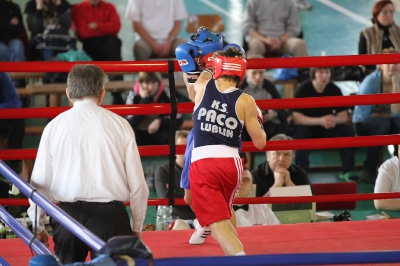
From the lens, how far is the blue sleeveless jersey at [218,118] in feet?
12.9

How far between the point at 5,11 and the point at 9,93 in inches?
86.4

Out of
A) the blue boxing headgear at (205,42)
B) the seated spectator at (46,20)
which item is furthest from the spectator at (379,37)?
the blue boxing headgear at (205,42)

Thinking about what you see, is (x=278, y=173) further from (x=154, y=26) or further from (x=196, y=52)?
(x=154, y=26)

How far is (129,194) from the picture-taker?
361 centimetres

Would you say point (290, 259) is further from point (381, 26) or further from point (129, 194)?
point (381, 26)

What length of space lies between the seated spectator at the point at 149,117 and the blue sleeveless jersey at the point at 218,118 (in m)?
4.52

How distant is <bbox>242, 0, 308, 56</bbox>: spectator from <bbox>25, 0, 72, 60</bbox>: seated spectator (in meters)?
2.40

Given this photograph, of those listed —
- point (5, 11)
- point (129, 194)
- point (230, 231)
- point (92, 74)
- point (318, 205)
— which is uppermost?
point (5, 11)

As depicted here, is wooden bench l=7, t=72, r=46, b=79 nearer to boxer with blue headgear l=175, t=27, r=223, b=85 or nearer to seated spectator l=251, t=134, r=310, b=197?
seated spectator l=251, t=134, r=310, b=197

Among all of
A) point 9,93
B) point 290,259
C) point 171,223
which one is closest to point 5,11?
point 9,93

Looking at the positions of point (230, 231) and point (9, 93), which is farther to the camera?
point (9, 93)

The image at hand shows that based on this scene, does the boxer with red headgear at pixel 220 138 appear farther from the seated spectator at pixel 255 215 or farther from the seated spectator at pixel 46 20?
the seated spectator at pixel 46 20

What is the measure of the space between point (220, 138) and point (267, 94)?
182 inches

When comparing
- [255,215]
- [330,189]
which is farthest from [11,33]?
[255,215]
